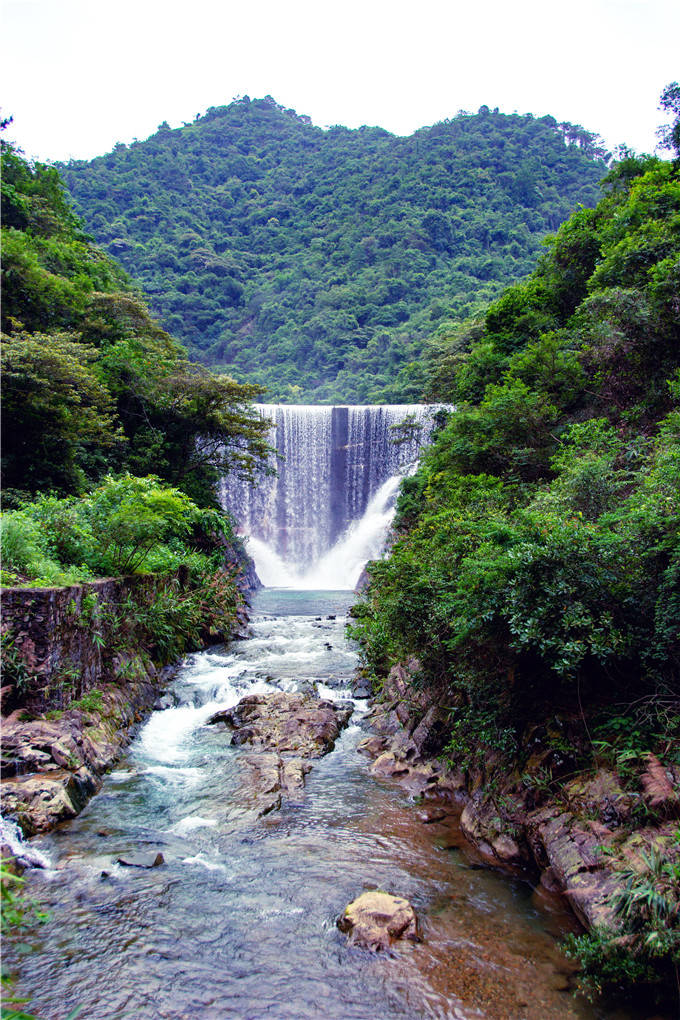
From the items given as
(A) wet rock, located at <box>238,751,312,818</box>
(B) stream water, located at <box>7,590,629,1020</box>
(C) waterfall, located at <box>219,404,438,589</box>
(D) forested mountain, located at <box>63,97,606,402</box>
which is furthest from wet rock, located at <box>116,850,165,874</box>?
(D) forested mountain, located at <box>63,97,606,402</box>

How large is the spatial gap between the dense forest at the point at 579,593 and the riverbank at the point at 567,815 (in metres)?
0.03

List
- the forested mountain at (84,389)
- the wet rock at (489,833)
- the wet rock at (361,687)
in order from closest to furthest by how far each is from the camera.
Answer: the wet rock at (489,833) < the wet rock at (361,687) < the forested mountain at (84,389)

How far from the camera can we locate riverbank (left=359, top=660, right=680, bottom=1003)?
11.5 feet

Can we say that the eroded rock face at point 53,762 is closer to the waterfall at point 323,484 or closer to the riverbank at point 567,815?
the riverbank at point 567,815

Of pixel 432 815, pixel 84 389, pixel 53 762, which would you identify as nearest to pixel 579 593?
pixel 432 815

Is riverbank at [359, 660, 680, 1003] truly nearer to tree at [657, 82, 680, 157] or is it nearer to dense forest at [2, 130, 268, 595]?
dense forest at [2, 130, 268, 595]

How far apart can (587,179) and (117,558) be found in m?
74.8

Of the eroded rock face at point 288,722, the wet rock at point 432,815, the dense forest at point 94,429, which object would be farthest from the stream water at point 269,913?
the dense forest at point 94,429

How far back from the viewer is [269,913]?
13.4 ft

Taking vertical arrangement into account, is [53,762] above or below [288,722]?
above

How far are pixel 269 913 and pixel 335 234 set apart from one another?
219 ft

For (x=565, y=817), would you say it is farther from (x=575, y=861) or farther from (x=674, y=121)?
(x=674, y=121)

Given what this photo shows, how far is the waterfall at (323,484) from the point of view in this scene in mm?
24688

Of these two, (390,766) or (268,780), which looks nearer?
(268,780)
